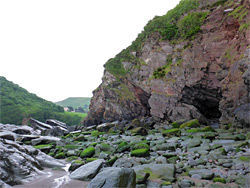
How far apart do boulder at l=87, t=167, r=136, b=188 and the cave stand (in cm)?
1867

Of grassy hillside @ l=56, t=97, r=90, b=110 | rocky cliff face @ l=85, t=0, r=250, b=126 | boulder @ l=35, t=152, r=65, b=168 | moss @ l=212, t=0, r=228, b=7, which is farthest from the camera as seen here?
grassy hillside @ l=56, t=97, r=90, b=110

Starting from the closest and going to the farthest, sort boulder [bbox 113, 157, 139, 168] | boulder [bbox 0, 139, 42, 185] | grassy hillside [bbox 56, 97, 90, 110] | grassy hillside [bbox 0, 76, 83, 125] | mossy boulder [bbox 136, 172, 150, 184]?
1. mossy boulder [bbox 136, 172, 150, 184]
2. boulder [bbox 0, 139, 42, 185]
3. boulder [bbox 113, 157, 139, 168]
4. grassy hillside [bbox 0, 76, 83, 125]
5. grassy hillside [bbox 56, 97, 90, 110]

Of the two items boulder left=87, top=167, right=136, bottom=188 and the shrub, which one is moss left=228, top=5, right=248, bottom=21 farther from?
boulder left=87, top=167, right=136, bottom=188

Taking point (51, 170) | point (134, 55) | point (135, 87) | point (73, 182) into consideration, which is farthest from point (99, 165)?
point (134, 55)

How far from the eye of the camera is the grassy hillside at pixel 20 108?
4838cm

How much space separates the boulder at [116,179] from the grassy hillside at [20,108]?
49942mm

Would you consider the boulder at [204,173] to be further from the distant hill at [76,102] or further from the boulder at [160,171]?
the distant hill at [76,102]

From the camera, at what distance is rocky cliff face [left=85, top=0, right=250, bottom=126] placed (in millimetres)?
15649

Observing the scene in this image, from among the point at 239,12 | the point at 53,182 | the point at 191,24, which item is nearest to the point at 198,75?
the point at 239,12

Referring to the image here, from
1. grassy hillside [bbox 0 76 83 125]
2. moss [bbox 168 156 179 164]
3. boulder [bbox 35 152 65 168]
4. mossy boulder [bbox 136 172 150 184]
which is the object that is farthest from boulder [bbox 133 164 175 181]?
grassy hillside [bbox 0 76 83 125]

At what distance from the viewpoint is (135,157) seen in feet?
27.6

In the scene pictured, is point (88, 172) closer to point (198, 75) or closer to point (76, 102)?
point (198, 75)

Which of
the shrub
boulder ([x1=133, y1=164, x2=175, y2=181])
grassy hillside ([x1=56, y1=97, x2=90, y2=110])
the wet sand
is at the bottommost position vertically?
the wet sand

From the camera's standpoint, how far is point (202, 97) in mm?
21875
